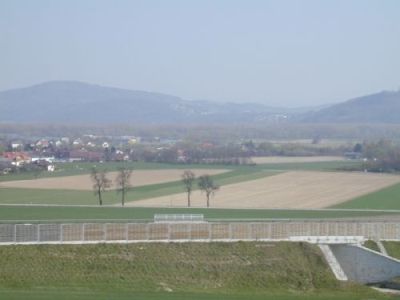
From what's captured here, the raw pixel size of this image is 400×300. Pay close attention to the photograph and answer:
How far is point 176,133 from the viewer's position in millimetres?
161125

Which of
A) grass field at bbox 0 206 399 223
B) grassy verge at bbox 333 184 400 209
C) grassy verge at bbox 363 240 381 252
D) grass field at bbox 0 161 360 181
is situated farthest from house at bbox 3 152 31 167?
grassy verge at bbox 363 240 381 252

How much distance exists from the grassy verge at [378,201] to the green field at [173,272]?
57.8 feet

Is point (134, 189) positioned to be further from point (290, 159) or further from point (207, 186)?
point (290, 159)

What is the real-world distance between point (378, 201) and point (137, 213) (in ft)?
48.9

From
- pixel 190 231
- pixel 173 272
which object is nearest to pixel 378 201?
pixel 190 231

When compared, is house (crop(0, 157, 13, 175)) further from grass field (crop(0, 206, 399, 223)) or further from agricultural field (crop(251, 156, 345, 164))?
agricultural field (crop(251, 156, 345, 164))

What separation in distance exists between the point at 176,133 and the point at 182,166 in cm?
8277

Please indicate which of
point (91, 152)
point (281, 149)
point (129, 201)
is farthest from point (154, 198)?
point (281, 149)

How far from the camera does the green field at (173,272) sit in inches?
1072

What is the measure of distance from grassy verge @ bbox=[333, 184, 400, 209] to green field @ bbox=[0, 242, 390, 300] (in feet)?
57.8

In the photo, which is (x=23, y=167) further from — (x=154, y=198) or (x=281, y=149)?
(x=281, y=149)

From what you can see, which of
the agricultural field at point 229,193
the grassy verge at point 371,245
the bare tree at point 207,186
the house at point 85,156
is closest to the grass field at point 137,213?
the agricultural field at point 229,193

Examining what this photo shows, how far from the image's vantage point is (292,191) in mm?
58406

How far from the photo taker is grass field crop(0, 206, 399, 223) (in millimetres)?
40750
